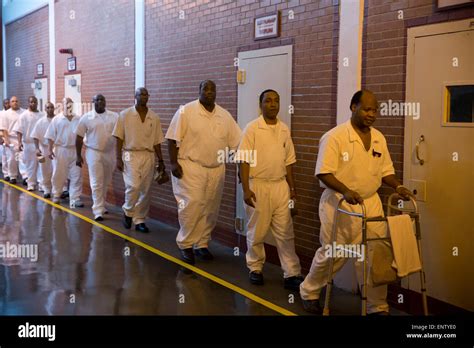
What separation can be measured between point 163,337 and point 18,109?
11.2m

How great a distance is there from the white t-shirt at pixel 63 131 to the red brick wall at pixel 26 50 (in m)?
4.90

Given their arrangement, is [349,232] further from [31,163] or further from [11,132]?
[11,132]

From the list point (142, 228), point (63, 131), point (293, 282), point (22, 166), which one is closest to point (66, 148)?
point (63, 131)

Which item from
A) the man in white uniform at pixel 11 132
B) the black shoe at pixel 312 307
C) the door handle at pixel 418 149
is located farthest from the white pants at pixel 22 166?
the door handle at pixel 418 149

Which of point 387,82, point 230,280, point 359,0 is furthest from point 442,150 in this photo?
point 230,280

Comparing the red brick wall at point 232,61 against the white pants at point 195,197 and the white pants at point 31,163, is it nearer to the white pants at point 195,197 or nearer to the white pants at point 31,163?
the white pants at point 195,197

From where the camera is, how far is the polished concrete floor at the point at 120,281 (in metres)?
5.78

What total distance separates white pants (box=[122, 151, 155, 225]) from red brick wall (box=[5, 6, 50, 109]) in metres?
7.91

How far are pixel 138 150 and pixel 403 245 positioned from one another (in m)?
5.38

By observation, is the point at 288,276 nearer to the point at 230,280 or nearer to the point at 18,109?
the point at 230,280

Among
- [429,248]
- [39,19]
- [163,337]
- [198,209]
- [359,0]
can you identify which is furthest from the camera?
[39,19]

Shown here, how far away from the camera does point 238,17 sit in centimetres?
804

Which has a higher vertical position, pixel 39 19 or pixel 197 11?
pixel 39 19

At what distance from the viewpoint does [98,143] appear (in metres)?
10.1
